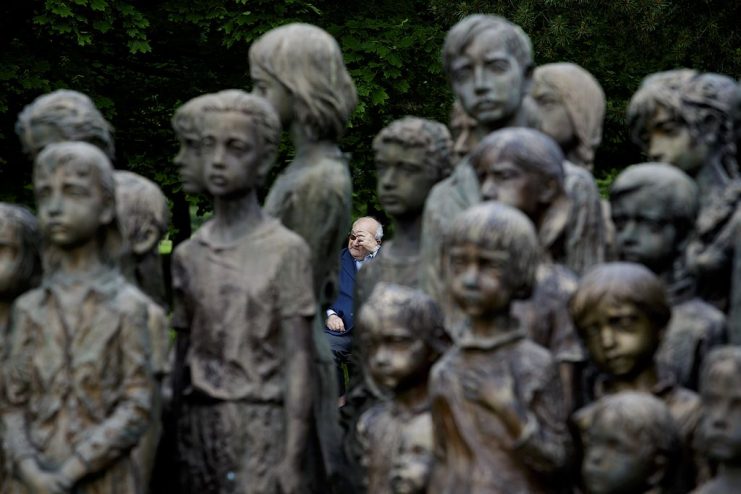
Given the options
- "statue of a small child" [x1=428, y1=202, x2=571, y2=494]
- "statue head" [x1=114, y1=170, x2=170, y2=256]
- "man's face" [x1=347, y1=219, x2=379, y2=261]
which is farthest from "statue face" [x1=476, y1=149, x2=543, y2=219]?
"man's face" [x1=347, y1=219, x2=379, y2=261]

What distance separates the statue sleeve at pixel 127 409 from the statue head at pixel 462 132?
2.08 metres

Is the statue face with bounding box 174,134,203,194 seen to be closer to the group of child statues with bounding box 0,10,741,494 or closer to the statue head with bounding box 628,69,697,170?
the group of child statues with bounding box 0,10,741,494

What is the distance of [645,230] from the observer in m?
11.9

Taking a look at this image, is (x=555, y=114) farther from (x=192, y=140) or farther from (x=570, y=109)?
(x=192, y=140)

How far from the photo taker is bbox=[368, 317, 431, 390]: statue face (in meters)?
11.6

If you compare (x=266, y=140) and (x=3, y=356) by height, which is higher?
(x=266, y=140)

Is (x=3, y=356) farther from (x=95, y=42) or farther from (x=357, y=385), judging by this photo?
(x=95, y=42)

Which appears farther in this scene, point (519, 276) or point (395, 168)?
point (395, 168)

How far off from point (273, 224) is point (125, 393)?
1.35m

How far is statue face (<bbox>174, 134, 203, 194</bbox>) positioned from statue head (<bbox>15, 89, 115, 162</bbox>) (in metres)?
0.52

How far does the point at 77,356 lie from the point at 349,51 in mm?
11219

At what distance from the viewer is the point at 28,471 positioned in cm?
1166

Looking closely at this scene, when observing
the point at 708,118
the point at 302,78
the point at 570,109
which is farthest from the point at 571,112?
the point at 302,78

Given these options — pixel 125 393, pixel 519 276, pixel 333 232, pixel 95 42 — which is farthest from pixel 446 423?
pixel 95 42
